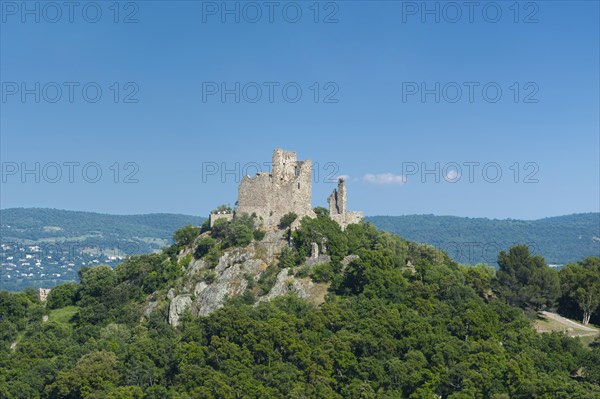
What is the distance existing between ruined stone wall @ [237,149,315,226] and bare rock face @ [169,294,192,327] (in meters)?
11.9

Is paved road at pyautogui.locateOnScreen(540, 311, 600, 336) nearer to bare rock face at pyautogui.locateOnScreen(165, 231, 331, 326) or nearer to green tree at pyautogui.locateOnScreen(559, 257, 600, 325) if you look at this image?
green tree at pyautogui.locateOnScreen(559, 257, 600, 325)

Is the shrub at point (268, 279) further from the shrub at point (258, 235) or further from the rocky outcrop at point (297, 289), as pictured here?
the shrub at point (258, 235)

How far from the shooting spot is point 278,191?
83000mm

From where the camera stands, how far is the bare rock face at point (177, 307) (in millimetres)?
76438

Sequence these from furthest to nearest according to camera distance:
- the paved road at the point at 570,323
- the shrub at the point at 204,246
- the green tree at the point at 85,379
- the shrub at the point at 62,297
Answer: the shrub at the point at 62,297, the shrub at the point at 204,246, the paved road at the point at 570,323, the green tree at the point at 85,379

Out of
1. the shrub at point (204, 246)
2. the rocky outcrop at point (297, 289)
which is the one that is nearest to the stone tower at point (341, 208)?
the rocky outcrop at point (297, 289)

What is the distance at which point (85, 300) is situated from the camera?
87.4 meters

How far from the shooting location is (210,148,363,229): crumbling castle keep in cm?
8294

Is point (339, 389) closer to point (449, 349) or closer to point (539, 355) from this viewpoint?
point (449, 349)

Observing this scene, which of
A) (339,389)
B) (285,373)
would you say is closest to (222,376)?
(285,373)

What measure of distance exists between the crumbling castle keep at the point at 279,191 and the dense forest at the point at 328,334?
1.92 meters

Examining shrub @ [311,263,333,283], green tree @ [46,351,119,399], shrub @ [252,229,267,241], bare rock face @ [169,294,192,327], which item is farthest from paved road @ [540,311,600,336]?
green tree @ [46,351,119,399]

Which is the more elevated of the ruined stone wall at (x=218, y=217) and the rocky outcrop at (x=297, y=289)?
the ruined stone wall at (x=218, y=217)

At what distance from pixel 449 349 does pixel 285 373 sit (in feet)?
43.8
